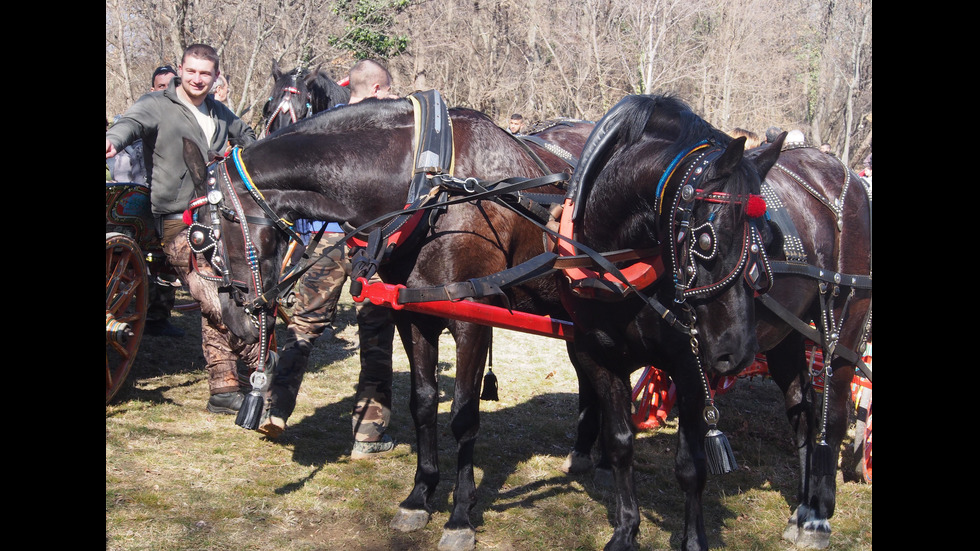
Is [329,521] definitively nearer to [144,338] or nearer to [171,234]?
[171,234]

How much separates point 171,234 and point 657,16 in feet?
49.5

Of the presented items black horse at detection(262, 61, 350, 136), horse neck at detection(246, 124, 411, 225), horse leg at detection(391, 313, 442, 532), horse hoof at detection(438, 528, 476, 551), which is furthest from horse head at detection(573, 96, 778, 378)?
black horse at detection(262, 61, 350, 136)

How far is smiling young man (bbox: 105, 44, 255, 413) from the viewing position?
5012mm

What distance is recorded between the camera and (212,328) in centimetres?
537

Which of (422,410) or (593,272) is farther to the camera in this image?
(422,410)

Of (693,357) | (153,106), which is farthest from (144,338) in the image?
(693,357)

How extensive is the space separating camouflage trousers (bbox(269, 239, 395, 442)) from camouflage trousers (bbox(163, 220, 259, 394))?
0.36m

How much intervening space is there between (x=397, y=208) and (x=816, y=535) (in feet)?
8.56

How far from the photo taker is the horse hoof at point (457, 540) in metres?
3.64

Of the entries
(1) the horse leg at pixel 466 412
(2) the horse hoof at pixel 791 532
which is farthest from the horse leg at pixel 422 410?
(2) the horse hoof at pixel 791 532

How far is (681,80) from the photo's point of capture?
19219 millimetres

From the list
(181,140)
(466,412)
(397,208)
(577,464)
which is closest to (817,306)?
(577,464)

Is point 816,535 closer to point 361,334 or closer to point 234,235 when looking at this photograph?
point 361,334

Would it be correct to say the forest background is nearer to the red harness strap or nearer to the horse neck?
the horse neck
